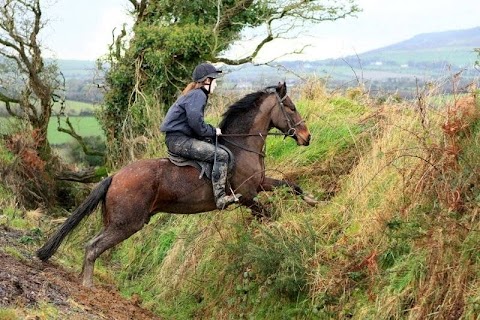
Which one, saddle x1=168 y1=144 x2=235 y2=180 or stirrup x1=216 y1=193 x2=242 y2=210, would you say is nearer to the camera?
stirrup x1=216 y1=193 x2=242 y2=210

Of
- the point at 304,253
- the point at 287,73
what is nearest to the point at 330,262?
the point at 304,253

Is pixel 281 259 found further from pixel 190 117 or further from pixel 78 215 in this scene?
pixel 78 215

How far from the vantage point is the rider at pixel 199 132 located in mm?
10695

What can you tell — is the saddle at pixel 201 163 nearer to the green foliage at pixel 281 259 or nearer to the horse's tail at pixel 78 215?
the horse's tail at pixel 78 215

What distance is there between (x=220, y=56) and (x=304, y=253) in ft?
44.2

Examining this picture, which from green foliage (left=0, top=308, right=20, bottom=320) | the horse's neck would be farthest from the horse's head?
green foliage (left=0, top=308, right=20, bottom=320)

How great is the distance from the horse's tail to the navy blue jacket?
1204 mm

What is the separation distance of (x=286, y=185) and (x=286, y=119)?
1038mm

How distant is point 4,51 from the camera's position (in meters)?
22.1

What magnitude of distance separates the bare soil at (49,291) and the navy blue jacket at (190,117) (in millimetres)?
2394

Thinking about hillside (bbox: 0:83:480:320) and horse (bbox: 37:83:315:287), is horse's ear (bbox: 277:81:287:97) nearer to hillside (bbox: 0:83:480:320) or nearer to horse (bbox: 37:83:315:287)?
horse (bbox: 37:83:315:287)

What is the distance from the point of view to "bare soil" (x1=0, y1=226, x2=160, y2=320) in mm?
7762

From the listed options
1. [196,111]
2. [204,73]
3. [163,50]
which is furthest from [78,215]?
[163,50]

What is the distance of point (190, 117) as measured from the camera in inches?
418
